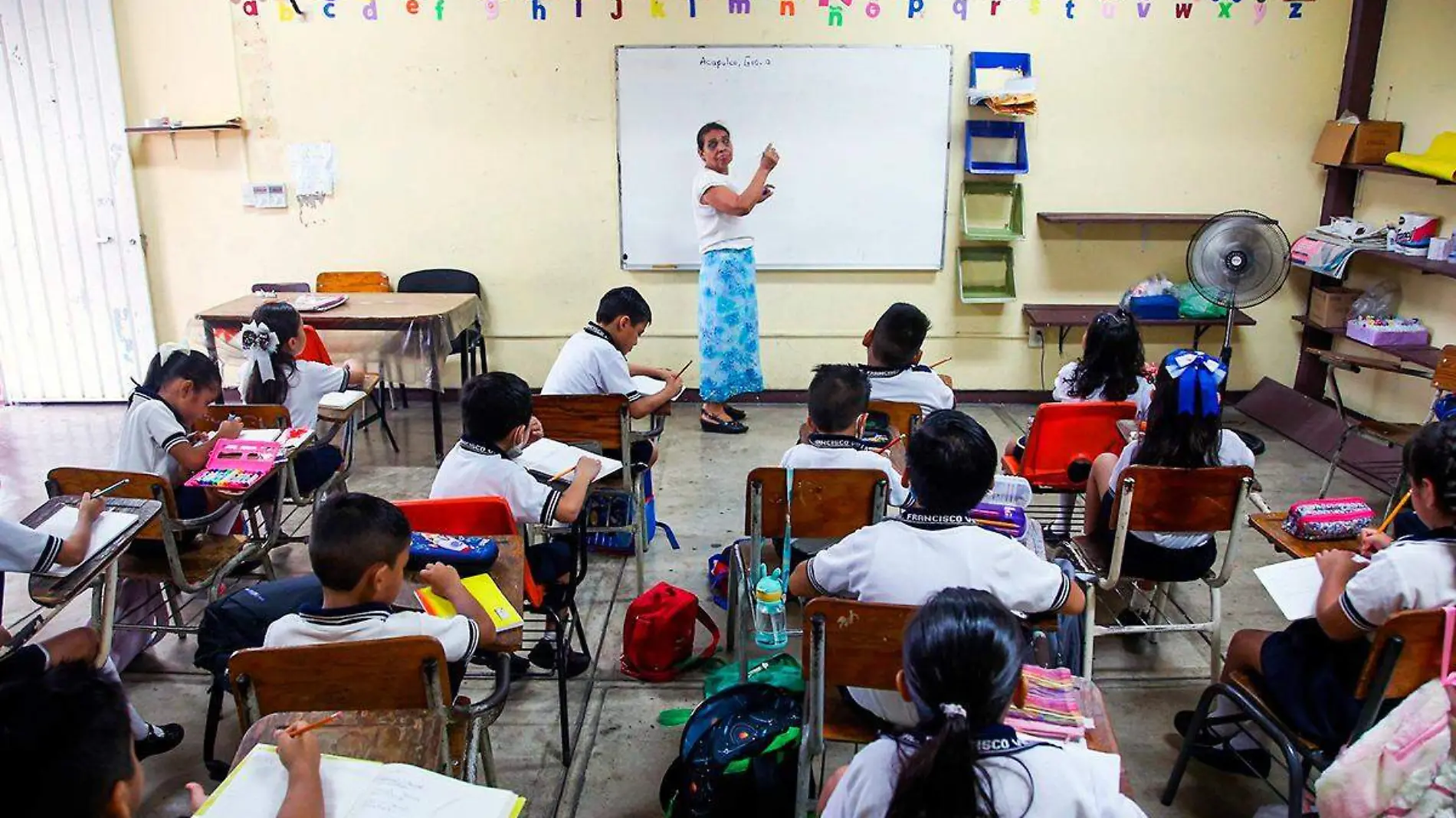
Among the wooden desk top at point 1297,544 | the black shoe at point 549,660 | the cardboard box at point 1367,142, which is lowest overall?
the black shoe at point 549,660

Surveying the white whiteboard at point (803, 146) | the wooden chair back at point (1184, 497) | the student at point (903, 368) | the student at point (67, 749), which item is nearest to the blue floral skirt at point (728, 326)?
the white whiteboard at point (803, 146)

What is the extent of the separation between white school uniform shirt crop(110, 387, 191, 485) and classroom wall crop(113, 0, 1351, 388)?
3.12m

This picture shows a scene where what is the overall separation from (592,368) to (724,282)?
1.73m

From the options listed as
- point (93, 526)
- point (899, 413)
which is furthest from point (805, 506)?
point (93, 526)

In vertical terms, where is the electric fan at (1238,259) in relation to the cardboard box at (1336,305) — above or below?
above

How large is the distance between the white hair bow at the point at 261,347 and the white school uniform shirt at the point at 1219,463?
299 cm

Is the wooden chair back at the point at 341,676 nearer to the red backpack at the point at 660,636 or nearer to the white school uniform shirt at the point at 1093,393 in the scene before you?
the red backpack at the point at 660,636

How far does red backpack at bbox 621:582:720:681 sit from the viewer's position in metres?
3.03

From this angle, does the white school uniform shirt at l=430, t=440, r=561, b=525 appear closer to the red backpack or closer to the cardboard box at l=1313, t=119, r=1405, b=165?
the red backpack

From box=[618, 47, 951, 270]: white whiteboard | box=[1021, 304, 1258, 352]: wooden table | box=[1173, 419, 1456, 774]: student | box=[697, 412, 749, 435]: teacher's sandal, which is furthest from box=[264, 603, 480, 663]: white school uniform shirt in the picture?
box=[1021, 304, 1258, 352]: wooden table

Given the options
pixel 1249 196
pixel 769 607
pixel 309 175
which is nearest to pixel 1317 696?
pixel 769 607

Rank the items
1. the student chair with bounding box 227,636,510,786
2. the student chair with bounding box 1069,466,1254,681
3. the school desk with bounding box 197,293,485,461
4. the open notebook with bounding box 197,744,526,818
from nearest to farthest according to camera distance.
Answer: the open notebook with bounding box 197,744,526,818 → the student chair with bounding box 227,636,510,786 → the student chair with bounding box 1069,466,1254,681 → the school desk with bounding box 197,293,485,461

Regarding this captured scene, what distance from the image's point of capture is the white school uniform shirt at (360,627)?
70.2 inches

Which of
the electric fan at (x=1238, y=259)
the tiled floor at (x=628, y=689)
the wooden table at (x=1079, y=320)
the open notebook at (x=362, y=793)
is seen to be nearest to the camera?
the open notebook at (x=362, y=793)
